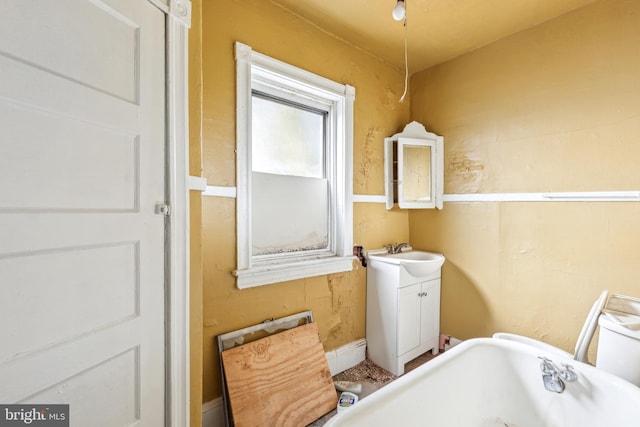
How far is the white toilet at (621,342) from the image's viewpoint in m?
1.19

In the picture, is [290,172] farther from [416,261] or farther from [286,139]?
[416,261]

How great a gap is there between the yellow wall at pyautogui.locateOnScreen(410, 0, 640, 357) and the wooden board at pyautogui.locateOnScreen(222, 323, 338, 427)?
133 cm

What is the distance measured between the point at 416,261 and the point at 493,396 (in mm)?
916

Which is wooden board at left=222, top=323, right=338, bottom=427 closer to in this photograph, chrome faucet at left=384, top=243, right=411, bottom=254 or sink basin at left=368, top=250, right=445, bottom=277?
sink basin at left=368, top=250, right=445, bottom=277

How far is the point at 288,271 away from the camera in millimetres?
1858

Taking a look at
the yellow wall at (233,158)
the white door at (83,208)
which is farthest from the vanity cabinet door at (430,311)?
the white door at (83,208)

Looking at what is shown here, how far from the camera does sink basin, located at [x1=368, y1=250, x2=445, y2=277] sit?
6.91 ft

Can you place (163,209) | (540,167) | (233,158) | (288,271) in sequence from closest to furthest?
(163,209), (233,158), (288,271), (540,167)

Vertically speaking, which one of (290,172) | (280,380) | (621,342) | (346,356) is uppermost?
(290,172)

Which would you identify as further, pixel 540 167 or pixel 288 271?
pixel 540 167

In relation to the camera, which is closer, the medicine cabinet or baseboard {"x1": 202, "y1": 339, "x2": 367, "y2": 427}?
baseboard {"x1": 202, "y1": 339, "x2": 367, "y2": 427}

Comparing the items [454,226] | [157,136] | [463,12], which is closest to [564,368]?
[454,226]
